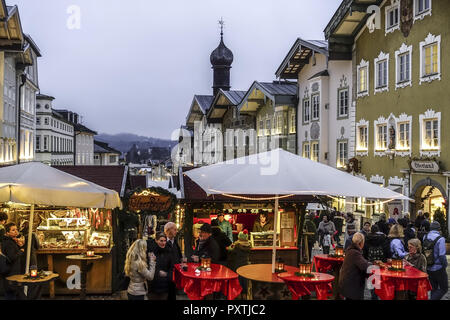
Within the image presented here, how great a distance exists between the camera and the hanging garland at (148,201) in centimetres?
1332

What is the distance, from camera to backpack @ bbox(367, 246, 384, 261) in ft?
36.7

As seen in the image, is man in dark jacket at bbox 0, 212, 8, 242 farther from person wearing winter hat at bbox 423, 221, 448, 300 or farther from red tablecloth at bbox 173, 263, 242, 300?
person wearing winter hat at bbox 423, 221, 448, 300

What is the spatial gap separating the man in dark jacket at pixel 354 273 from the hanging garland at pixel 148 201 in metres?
5.53

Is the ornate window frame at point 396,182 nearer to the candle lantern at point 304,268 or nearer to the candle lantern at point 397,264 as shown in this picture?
the candle lantern at point 397,264

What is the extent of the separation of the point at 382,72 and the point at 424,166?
224 inches

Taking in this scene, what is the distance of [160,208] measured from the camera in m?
13.4

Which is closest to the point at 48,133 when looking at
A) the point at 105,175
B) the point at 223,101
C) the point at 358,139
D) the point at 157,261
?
the point at 223,101

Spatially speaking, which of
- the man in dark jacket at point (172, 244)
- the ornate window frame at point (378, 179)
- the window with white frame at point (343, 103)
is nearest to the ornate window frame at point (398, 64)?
the ornate window frame at point (378, 179)

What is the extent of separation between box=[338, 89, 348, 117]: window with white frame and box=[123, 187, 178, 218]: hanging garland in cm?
1764

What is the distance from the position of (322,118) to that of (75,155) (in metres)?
51.4

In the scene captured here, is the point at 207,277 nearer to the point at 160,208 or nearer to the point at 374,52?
the point at 160,208

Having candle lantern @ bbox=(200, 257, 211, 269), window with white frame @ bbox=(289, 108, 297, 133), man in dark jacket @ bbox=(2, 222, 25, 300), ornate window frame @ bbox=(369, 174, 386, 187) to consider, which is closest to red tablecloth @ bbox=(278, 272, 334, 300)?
candle lantern @ bbox=(200, 257, 211, 269)

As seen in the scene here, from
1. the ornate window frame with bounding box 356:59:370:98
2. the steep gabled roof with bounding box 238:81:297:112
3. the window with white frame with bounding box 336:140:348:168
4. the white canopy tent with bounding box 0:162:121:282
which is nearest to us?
the white canopy tent with bounding box 0:162:121:282

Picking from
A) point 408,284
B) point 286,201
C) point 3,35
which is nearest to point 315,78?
point 3,35
